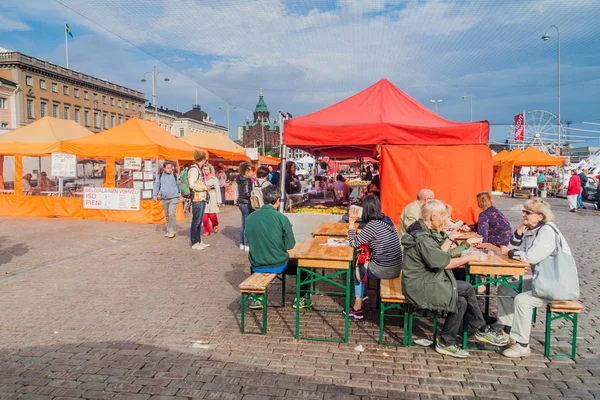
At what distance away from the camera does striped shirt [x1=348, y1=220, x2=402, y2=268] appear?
475 cm

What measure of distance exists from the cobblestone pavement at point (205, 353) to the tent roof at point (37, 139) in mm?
8297

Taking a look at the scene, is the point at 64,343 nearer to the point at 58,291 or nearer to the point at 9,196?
the point at 58,291

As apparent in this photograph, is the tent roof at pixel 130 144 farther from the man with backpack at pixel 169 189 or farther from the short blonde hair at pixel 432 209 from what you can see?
the short blonde hair at pixel 432 209

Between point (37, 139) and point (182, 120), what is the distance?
79.8m

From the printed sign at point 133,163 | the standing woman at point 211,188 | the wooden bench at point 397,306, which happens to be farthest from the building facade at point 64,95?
the wooden bench at point 397,306

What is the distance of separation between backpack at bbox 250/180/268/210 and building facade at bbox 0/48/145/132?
56.4 m

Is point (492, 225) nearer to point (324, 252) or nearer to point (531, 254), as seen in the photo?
point (531, 254)

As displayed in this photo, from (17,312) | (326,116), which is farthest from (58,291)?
(326,116)

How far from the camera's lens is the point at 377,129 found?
751 cm

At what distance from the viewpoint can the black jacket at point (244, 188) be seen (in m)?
8.40

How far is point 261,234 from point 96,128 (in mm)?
73270

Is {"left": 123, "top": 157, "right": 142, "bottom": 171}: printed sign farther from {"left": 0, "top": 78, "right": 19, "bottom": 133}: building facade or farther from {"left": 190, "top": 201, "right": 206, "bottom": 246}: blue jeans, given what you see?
{"left": 0, "top": 78, "right": 19, "bottom": 133}: building facade

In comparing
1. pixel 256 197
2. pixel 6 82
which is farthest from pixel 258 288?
pixel 6 82

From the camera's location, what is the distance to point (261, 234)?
5020 millimetres
